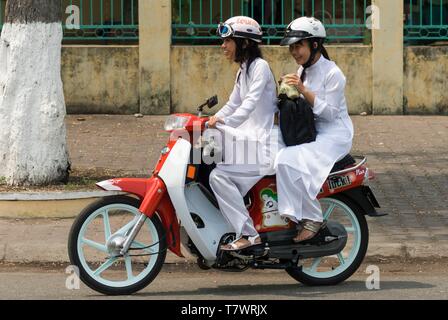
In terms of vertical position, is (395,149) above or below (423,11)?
below

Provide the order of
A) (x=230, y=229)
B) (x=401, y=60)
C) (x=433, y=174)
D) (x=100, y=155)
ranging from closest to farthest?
(x=230, y=229) → (x=433, y=174) → (x=100, y=155) → (x=401, y=60)

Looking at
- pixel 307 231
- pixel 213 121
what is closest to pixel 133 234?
pixel 213 121

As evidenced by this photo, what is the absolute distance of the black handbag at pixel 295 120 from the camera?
7.11 m

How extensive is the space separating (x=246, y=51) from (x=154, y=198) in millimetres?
1115

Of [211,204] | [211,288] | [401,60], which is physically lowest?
[211,288]

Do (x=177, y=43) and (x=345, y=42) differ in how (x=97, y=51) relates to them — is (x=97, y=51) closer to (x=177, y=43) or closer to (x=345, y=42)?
(x=177, y=43)

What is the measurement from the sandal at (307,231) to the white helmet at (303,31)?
114 centimetres

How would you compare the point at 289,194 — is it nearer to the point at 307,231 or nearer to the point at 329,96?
the point at 307,231

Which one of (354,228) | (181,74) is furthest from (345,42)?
(354,228)

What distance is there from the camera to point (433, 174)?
10.9 meters

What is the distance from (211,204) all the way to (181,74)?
23.7 feet

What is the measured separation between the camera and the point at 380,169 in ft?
36.6

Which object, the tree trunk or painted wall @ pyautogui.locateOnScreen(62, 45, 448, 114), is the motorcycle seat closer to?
the tree trunk

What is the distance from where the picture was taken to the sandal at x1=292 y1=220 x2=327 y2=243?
7.15 m
